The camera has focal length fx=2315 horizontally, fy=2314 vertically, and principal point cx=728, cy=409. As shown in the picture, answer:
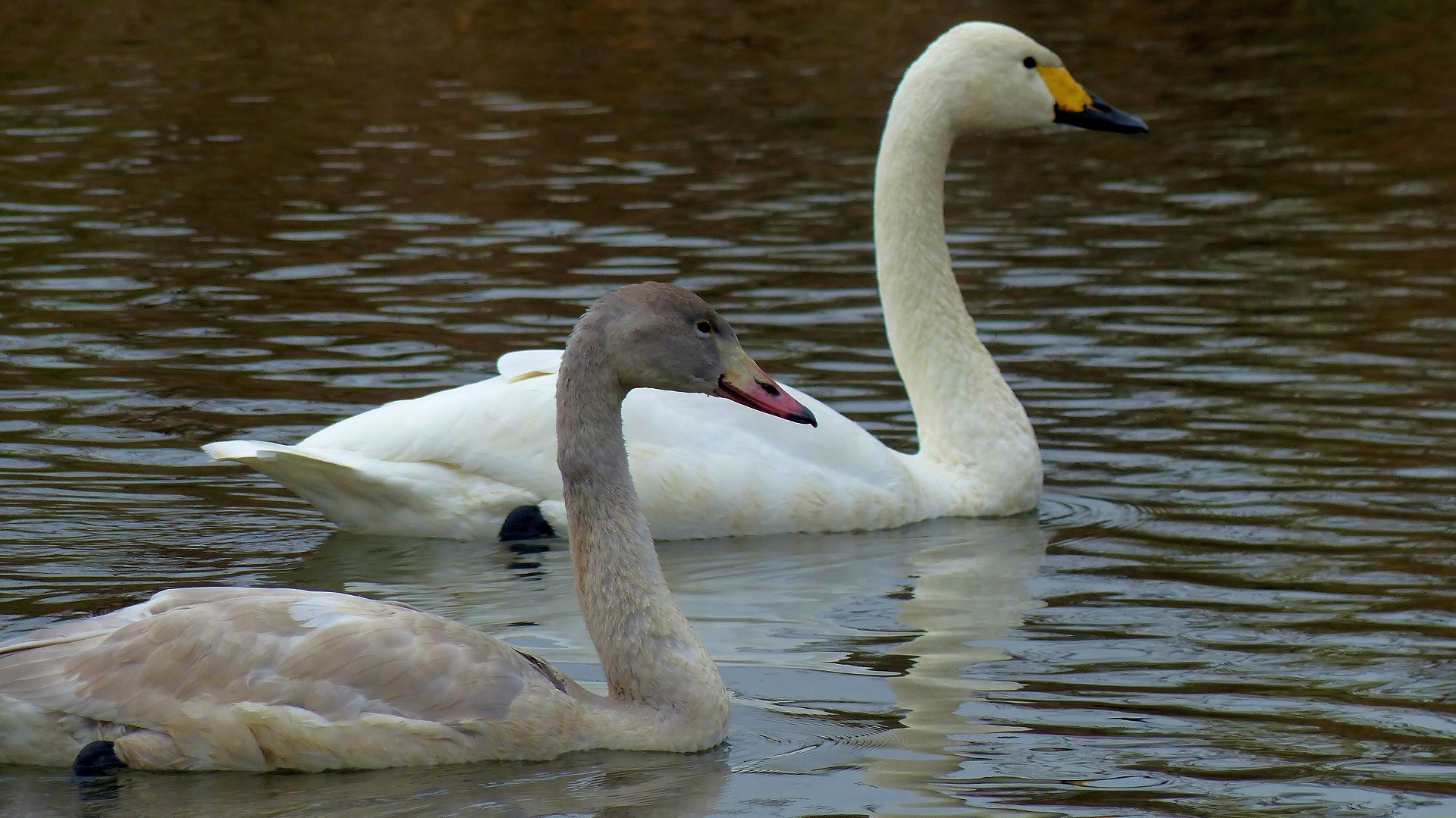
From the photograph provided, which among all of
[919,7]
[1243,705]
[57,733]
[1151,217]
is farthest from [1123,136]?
[57,733]

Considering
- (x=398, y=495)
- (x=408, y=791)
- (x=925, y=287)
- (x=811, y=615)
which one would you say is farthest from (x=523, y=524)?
(x=408, y=791)

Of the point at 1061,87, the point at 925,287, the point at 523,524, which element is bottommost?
the point at 523,524

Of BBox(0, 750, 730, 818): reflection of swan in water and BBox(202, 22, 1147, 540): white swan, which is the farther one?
BBox(202, 22, 1147, 540): white swan

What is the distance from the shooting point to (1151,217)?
→ 1477cm

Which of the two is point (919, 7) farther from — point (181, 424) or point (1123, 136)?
point (181, 424)

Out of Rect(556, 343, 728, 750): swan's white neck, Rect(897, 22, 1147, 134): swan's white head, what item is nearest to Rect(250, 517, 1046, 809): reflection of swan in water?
Rect(556, 343, 728, 750): swan's white neck

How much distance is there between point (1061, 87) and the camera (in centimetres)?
966

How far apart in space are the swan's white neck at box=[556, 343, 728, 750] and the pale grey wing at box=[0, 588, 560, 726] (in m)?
0.22

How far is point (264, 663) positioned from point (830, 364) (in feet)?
18.6

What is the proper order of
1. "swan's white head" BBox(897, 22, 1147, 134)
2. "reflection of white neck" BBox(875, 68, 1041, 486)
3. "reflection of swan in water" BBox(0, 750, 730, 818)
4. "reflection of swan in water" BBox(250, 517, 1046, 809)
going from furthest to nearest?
1. "swan's white head" BBox(897, 22, 1147, 134)
2. "reflection of white neck" BBox(875, 68, 1041, 486)
3. "reflection of swan in water" BBox(250, 517, 1046, 809)
4. "reflection of swan in water" BBox(0, 750, 730, 818)

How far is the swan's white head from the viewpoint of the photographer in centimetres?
932

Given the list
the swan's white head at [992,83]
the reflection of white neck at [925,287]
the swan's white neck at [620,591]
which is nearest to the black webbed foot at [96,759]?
the swan's white neck at [620,591]

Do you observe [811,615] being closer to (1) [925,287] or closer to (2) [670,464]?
(2) [670,464]

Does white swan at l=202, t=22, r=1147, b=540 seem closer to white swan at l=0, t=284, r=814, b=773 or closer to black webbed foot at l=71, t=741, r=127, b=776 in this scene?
white swan at l=0, t=284, r=814, b=773
